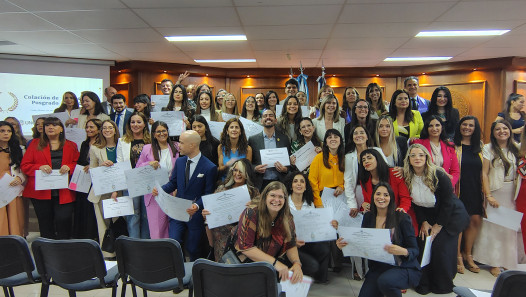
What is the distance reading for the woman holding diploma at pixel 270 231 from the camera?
2.53m

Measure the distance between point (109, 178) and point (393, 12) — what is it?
4233 millimetres

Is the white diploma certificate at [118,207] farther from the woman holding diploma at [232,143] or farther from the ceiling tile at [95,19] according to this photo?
the ceiling tile at [95,19]

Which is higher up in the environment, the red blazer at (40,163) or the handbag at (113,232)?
the red blazer at (40,163)

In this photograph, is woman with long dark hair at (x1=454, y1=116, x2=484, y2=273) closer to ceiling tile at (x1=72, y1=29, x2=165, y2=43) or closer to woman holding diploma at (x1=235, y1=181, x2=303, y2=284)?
woman holding diploma at (x1=235, y1=181, x2=303, y2=284)

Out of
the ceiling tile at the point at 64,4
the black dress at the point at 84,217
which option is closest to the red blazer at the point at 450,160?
the black dress at the point at 84,217

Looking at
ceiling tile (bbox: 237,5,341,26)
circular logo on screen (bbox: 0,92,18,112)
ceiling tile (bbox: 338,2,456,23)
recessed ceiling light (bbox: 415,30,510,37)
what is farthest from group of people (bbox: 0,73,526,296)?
circular logo on screen (bbox: 0,92,18,112)

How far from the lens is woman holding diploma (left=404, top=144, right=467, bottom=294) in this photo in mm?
3277

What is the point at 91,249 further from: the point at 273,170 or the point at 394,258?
the point at 394,258

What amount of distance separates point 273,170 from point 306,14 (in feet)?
8.32

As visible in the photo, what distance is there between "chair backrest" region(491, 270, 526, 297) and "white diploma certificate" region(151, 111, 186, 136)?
11.1ft

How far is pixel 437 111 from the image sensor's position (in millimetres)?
4332

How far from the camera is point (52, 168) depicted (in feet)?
13.1

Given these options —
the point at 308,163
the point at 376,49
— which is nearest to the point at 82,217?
the point at 308,163

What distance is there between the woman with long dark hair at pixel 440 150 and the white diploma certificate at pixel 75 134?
13.3ft
